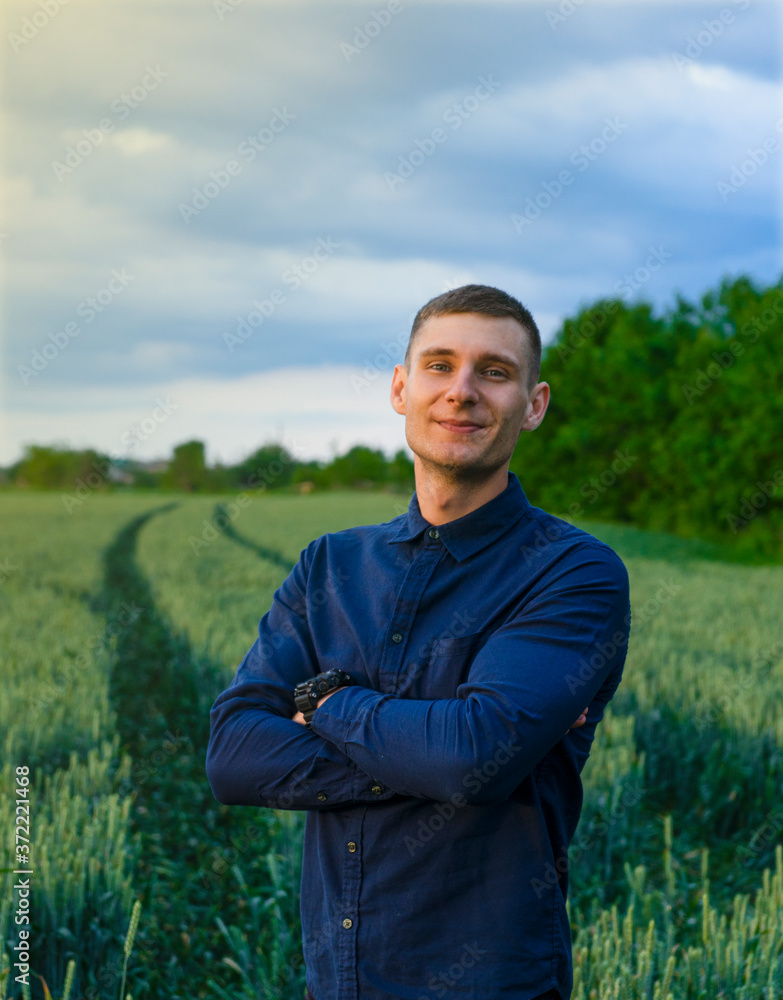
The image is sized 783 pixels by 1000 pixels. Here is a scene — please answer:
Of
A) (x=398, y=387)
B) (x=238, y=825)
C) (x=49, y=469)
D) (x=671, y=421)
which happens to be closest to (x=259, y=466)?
(x=49, y=469)

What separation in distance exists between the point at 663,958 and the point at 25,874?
2.52 m

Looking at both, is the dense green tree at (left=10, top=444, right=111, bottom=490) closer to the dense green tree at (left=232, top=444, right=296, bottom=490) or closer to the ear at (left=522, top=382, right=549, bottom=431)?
the dense green tree at (left=232, top=444, right=296, bottom=490)

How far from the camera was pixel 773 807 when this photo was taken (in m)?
5.31

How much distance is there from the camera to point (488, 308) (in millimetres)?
1874

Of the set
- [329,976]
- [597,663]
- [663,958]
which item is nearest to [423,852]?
[329,976]

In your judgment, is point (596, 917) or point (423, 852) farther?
point (596, 917)

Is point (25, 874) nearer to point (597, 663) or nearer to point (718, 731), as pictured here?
point (597, 663)

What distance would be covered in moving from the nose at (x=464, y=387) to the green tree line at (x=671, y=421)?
32849 millimetres

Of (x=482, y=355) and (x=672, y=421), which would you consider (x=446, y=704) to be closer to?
(x=482, y=355)

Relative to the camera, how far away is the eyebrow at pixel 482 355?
6.11ft

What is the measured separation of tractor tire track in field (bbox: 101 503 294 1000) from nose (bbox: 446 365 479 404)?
110 inches

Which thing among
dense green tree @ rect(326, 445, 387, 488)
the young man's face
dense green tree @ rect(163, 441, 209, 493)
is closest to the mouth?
the young man's face

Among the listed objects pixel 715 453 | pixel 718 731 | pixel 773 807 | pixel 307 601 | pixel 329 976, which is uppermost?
pixel 715 453

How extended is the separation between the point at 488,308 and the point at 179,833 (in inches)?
175
